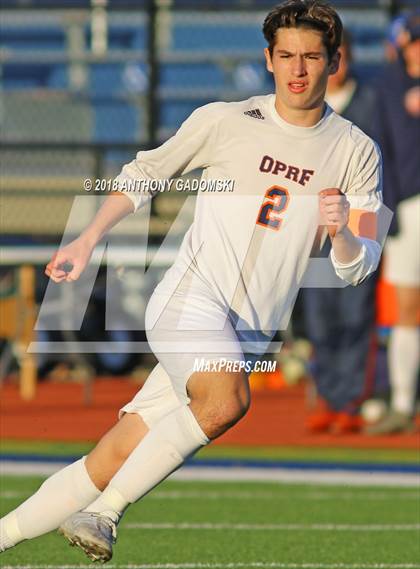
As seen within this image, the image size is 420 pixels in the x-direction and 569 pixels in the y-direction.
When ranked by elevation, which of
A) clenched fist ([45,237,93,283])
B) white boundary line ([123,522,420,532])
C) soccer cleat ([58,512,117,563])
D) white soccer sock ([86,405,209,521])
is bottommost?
white boundary line ([123,522,420,532])

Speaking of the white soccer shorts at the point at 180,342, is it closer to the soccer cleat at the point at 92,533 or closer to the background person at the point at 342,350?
the soccer cleat at the point at 92,533

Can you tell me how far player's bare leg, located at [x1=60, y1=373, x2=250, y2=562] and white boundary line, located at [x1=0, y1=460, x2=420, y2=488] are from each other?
12.1ft

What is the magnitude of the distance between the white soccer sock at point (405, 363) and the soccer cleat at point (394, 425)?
8 centimetres

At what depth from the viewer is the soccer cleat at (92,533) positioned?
434 cm

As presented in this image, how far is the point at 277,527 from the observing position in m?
6.81

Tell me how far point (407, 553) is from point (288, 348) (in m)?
7.59

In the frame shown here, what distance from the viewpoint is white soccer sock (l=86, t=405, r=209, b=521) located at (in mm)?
4539

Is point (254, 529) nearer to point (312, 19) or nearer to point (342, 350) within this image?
point (312, 19)

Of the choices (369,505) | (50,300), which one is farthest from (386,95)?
(50,300)

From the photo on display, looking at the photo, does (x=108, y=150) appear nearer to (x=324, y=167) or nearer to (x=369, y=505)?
(x=369, y=505)

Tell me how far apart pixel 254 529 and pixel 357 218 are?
2369mm

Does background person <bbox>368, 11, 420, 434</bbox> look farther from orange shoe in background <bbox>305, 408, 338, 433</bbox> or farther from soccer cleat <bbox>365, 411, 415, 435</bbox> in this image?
orange shoe in background <bbox>305, 408, 338, 433</bbox>

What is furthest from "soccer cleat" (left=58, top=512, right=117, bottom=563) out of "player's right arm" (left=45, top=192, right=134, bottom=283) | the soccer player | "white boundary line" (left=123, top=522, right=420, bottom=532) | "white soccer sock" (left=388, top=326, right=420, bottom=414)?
"white soccer sock" (left=388, top=326, right=420, bottom=414)

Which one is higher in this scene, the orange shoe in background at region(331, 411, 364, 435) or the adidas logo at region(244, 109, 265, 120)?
the adidas logo at region(244, 109, 265, 120)
